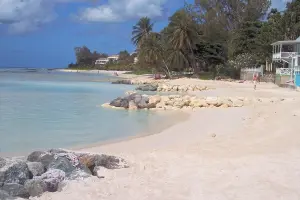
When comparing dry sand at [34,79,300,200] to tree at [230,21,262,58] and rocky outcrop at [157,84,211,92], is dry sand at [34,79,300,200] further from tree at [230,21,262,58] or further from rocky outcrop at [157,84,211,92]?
tree at [230,21,262,58]

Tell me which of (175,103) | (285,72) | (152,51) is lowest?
(175,103)

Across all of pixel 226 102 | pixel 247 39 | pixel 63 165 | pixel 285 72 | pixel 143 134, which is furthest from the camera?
pixel 247 39

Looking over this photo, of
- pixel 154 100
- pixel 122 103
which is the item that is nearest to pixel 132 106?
pixel 122 103

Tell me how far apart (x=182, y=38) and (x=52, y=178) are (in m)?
43.2

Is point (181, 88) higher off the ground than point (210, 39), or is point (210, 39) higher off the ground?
point (210, 39)

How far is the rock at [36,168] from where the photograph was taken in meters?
5.63

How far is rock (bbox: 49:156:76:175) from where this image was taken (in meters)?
5.81

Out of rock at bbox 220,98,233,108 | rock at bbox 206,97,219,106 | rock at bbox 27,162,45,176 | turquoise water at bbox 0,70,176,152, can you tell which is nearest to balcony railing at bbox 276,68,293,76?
rock at bbox 220,98,233,108

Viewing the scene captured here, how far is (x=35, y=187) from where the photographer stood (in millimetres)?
5117

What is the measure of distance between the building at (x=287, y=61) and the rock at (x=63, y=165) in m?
25.6

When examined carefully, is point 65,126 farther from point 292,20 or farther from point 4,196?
point 292,20

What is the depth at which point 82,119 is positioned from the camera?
15711 mm

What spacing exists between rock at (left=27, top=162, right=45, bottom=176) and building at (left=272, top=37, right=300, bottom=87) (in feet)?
84.9

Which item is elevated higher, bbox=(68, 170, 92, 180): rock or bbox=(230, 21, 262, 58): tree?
bbox=(230, 21, 262, 58): tree
